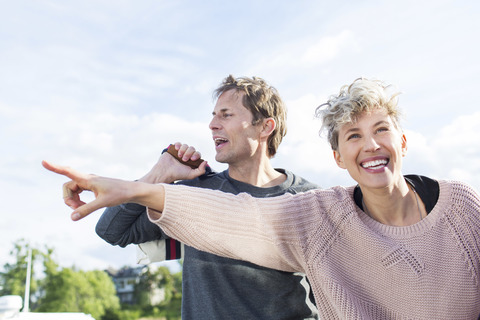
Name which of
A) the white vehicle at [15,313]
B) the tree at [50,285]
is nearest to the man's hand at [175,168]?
the white vehicle at [15,313]

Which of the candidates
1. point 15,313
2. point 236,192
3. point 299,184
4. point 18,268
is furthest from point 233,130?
point 18,268

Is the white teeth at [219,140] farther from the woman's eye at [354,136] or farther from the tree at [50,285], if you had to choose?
the tree at [50,285]

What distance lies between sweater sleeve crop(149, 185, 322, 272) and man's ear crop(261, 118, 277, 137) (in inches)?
58.1

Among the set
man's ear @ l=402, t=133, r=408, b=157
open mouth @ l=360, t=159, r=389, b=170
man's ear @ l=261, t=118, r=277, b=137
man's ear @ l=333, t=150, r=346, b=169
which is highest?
Answer: man's ear @ l=261, t=118, r=277, b=137

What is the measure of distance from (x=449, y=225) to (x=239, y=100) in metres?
1.93

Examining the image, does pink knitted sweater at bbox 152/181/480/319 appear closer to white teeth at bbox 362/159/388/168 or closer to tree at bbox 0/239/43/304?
white teeth at bbox 362/159/388/168

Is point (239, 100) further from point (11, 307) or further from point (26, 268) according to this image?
point (26, 268)

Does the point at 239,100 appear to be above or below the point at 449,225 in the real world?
above

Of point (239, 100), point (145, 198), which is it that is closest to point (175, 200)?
point (145, 198)

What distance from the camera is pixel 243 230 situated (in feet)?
8.10

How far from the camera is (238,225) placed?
246 cm

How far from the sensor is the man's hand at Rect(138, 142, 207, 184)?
3.45 m

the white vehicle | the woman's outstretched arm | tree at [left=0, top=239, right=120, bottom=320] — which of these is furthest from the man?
tree at [left=0, top=239, right=120, bottom=320]

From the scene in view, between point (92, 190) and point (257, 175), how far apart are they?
1741mm
